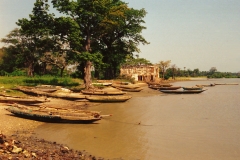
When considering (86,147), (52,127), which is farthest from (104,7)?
(86,147)

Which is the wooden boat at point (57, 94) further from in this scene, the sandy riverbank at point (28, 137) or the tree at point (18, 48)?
the tree at point (18, 48)

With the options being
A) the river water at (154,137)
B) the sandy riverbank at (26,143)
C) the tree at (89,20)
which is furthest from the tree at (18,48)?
the river water at (154,137)

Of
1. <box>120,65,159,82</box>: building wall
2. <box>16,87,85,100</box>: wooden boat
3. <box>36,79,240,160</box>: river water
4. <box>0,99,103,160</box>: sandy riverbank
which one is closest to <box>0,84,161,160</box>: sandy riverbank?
<box>0,99,103,160</box>: sandy riverbank

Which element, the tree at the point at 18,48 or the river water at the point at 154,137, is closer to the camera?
the river water at the point at 154,137

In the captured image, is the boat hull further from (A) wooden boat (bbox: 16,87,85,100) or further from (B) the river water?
(A) wooden boat (bbox: 16,87,85,100)

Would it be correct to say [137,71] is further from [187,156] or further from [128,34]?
[187,156]

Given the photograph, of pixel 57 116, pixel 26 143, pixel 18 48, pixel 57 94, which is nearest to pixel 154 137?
pixel 57 116

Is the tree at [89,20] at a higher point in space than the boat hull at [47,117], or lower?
higher

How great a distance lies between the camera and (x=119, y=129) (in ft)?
34.5

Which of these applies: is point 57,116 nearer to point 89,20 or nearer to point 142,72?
point 89,20

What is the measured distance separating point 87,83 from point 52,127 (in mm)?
13793

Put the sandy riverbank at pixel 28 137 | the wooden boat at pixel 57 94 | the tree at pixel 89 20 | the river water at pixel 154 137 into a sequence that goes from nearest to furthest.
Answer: the sandy riverbank at pixel 28 137, the river water at pixel 154 137, the wooden boat at pixel 57 94, the tree at pixel 89 20

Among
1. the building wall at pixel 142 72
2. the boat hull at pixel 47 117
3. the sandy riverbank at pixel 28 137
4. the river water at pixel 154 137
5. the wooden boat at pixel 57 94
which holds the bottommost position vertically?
the river water at pixel 154 137

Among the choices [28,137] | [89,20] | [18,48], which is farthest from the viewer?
[18,48]
